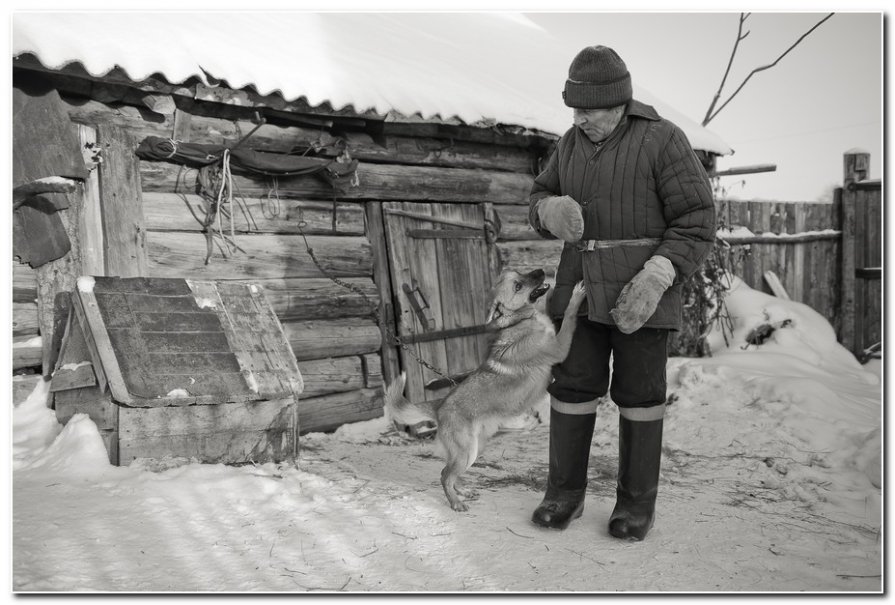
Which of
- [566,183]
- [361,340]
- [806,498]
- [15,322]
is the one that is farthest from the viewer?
[361,340]

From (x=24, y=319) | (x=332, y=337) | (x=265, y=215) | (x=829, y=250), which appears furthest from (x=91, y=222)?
(x=829, y=250)

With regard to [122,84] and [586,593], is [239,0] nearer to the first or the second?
[122,84]

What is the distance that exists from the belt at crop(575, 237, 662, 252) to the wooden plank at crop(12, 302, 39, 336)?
361cm

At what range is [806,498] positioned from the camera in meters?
3.96

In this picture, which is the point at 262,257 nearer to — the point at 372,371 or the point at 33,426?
the point at 372,371

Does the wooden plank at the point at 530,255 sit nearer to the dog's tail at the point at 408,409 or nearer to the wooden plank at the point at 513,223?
the wooden plank at the point at 513,223

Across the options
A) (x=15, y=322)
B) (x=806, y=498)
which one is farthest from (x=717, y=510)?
(x=15, y=322)

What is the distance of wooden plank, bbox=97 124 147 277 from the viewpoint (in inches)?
188

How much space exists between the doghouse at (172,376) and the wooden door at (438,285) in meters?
1.80

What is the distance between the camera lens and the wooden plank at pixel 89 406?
3.79 metres

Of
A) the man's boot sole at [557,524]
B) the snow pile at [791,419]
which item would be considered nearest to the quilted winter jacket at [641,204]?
the man's boot sole at [557,524]

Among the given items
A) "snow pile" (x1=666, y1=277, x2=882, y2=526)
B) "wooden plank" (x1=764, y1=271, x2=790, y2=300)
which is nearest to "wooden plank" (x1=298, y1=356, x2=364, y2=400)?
"snow pile" (x1=666, y1=277, x2=882, y2=526)

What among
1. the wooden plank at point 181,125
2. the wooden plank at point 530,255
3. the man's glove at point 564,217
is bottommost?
the wooden plank at point 530,255

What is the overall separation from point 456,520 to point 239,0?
439cm
